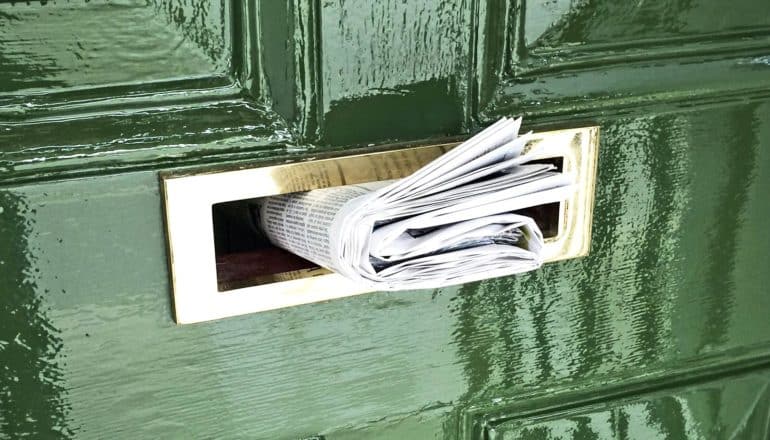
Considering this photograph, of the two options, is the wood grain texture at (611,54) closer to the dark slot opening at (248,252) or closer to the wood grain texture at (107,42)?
the dark slot opening at (248,252)

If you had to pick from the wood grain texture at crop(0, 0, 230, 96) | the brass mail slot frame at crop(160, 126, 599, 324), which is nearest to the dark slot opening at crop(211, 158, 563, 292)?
the brass mail slot frame at crop(160, 126, 599, 324)

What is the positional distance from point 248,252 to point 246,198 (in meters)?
0.11

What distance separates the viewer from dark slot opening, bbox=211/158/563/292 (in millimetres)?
753

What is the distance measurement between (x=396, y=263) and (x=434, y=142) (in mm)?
156

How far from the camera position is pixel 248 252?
807 mm

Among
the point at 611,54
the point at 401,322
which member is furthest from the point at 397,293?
the point at 611,54

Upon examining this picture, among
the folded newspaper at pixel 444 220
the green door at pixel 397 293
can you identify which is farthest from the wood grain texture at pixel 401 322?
the folded newspaper at pixel 444 220

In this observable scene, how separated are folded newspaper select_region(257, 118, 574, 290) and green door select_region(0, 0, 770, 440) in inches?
4.3

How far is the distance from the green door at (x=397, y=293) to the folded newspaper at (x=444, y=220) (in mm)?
110

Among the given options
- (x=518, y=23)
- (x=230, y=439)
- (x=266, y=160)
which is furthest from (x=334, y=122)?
(x=230, y=439)

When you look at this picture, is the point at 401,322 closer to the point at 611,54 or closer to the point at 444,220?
the point at 444,220

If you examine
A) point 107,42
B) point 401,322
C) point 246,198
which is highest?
point 107,42

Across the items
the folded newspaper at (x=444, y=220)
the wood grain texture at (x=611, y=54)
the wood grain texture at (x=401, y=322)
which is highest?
the wood grain texture at (x=611, y=54)

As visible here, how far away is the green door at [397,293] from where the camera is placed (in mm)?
659
